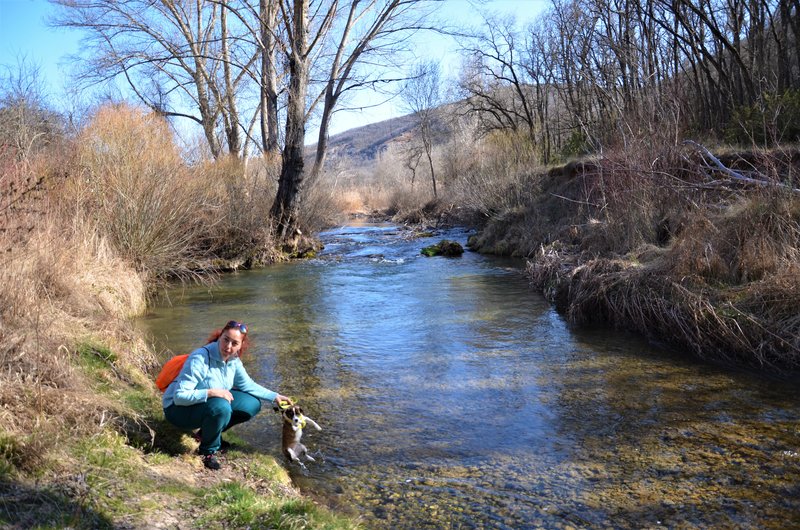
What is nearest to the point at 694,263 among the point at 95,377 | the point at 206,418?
the point at 206,418

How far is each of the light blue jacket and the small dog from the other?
224 millimetres

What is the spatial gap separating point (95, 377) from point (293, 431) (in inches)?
76.5

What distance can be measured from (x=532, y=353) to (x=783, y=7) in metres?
13.7

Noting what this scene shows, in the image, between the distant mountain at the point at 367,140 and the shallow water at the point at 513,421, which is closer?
the shallow water at the point at 513,421

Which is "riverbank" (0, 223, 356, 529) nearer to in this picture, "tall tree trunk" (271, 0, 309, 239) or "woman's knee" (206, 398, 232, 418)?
"woman's knee" (206, 398, 232, 418)

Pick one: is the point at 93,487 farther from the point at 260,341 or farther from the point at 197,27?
the point at 197,27

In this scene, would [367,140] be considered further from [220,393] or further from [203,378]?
[220,393]

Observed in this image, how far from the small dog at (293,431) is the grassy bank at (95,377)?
0.21 meters

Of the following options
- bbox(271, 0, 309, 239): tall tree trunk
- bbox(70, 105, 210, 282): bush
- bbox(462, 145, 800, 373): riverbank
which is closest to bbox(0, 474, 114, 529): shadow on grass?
bbox(462, 145, 800, 373): riverbank

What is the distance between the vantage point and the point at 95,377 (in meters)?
5.28

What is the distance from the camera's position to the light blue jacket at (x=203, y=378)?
4367 mm

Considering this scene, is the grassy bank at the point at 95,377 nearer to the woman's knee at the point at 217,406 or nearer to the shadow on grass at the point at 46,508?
the shadow on grass at the point at 46,508

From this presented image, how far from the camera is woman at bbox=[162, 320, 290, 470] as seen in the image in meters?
4.41

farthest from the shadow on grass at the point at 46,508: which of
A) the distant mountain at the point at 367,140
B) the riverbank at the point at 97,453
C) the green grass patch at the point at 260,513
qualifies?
the distant mountain at the point at 367,140
